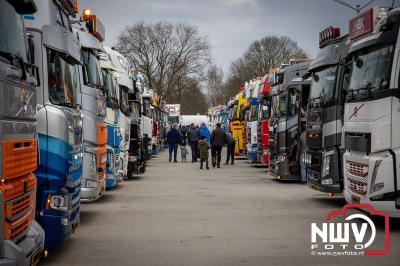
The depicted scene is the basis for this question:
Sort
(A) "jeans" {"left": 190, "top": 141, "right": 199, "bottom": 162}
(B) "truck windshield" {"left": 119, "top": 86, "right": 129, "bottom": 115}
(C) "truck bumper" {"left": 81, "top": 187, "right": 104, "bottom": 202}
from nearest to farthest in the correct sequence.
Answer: (C) "truck bumper" {"left": 81, "top": 187, "right": 104, "bottom": 202} < (B) "truck windshield" {"left": 119, "top": 86, "right": 129, "bottom": 115} < (A) "jeans" {"left": 190, "top": 141, "right": 199, "bottom": 162}

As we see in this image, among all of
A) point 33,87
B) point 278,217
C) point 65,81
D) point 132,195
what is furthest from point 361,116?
point 132,195

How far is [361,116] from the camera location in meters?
10.8

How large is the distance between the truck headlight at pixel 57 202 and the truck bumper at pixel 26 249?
46.3 inches

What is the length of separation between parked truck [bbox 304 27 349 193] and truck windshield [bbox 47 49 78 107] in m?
5.96

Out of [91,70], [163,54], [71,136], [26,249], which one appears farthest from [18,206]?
[163,54]

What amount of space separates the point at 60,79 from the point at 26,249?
10.9ft

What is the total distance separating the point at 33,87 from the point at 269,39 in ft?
240

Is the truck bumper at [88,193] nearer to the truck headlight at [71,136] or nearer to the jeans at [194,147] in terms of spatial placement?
the truck headlight at [71,136]

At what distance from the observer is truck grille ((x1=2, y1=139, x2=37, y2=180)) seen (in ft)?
18.6

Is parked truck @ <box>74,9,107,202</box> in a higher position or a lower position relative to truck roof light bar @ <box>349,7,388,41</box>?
lower

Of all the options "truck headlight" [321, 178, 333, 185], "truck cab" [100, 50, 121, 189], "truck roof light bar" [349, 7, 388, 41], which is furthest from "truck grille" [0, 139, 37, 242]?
"truck headlight" [321, 178, 333, 185]

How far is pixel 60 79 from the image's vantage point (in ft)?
29.0

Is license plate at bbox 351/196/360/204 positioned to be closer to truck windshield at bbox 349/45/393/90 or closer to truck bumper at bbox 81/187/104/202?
truck windshield at bbox 349/45/393/90

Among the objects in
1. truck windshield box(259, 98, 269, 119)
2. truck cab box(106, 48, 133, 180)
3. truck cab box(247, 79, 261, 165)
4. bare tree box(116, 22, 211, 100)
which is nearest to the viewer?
truck cab box(106, 48, 133, 180)
